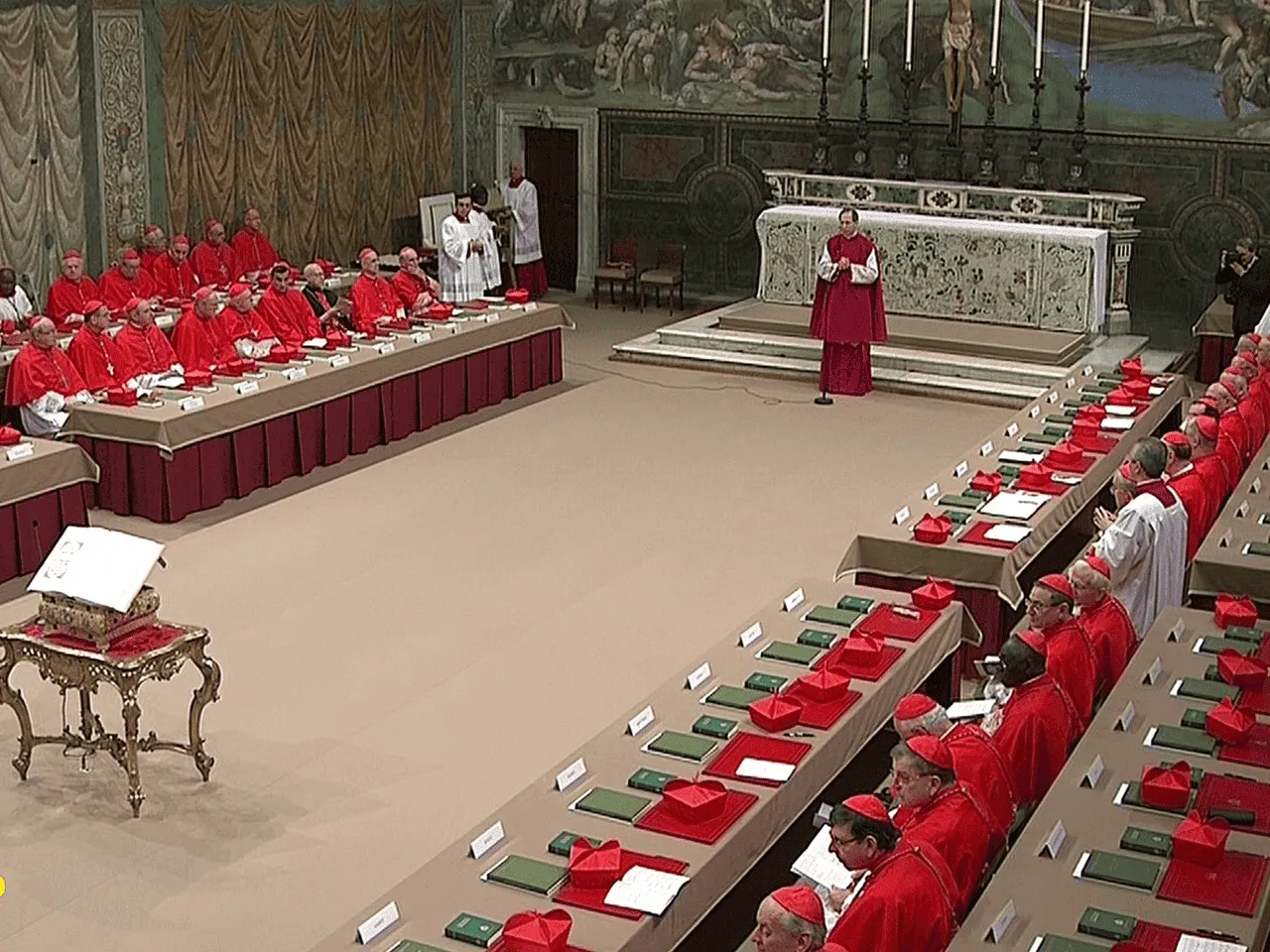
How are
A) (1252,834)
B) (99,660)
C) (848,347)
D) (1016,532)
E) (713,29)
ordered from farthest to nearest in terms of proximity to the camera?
(713,29) < (848,347) < (1016,532) < (99,660) < (1252,834)

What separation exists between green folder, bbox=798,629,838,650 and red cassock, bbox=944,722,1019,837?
1704 millimetres

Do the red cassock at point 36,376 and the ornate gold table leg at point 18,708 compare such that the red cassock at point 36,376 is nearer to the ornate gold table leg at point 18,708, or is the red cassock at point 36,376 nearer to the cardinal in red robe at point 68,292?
the cardinal in red robe at point 68,292

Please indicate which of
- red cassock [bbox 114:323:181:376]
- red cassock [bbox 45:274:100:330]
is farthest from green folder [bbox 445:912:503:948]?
red cassock [bbox 45:274:100:330]

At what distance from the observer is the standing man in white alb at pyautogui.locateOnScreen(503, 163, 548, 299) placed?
23.4 m

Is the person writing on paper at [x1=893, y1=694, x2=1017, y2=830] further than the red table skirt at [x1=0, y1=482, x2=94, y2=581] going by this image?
No

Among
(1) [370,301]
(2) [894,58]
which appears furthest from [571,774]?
(2) [894,58]

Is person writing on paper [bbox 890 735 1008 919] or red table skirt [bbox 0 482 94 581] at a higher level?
person writing on paper [bbox 890 735 1008 919]

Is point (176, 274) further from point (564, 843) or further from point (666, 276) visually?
point (564, 843)

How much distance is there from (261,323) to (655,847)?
1099 cm

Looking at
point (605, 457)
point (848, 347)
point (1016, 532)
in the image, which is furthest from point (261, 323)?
point (1016, 532)

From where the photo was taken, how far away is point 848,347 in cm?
1869

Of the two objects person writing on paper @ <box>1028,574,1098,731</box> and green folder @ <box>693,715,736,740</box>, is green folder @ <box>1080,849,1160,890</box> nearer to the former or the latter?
person writing on paper @ <box>1028,574,1098,731</box>

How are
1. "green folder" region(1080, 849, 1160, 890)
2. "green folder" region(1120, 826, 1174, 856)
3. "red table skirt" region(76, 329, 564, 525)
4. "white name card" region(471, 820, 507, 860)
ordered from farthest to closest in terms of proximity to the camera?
"red table skirt" region(76, 329, 564, 525) → "white name card" region(471, 820, 507, 860) → "green folder" region(1120, 826, 1174, 856) → "green folder" region(1080, 849, 1160, 890)

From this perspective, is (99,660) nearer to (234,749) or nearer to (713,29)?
(234,749)
